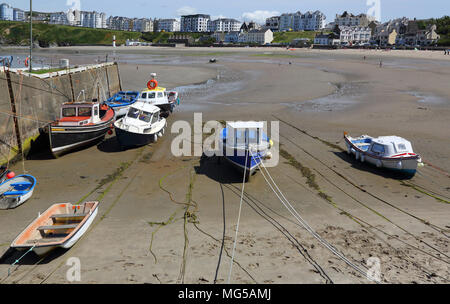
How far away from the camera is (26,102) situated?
1891cm

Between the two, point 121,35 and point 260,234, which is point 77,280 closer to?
point 260,234

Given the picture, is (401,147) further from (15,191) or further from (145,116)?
(15,191)

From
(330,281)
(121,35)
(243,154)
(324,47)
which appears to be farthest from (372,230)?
(121,35)

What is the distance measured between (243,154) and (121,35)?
640ft

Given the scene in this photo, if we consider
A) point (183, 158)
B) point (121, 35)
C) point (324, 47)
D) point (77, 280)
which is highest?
point (121, 35)

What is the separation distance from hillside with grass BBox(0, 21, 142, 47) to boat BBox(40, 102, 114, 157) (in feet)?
550

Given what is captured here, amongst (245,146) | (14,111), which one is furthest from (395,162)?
(14,111)

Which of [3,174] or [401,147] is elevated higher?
[401,147]

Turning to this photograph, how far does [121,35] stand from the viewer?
189m

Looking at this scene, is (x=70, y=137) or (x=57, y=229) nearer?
(x=57, y=229)

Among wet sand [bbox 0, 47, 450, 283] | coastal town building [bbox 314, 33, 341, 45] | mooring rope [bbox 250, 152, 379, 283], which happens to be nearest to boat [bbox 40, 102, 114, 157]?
wet sand [bbox 0, 47, 450, 283]

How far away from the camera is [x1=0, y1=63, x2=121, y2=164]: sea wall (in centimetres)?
1705

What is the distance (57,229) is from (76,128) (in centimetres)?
888

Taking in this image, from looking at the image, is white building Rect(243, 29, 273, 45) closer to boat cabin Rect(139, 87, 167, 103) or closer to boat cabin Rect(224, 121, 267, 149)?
boat cabin Rect(139, 87, 167, 103)
